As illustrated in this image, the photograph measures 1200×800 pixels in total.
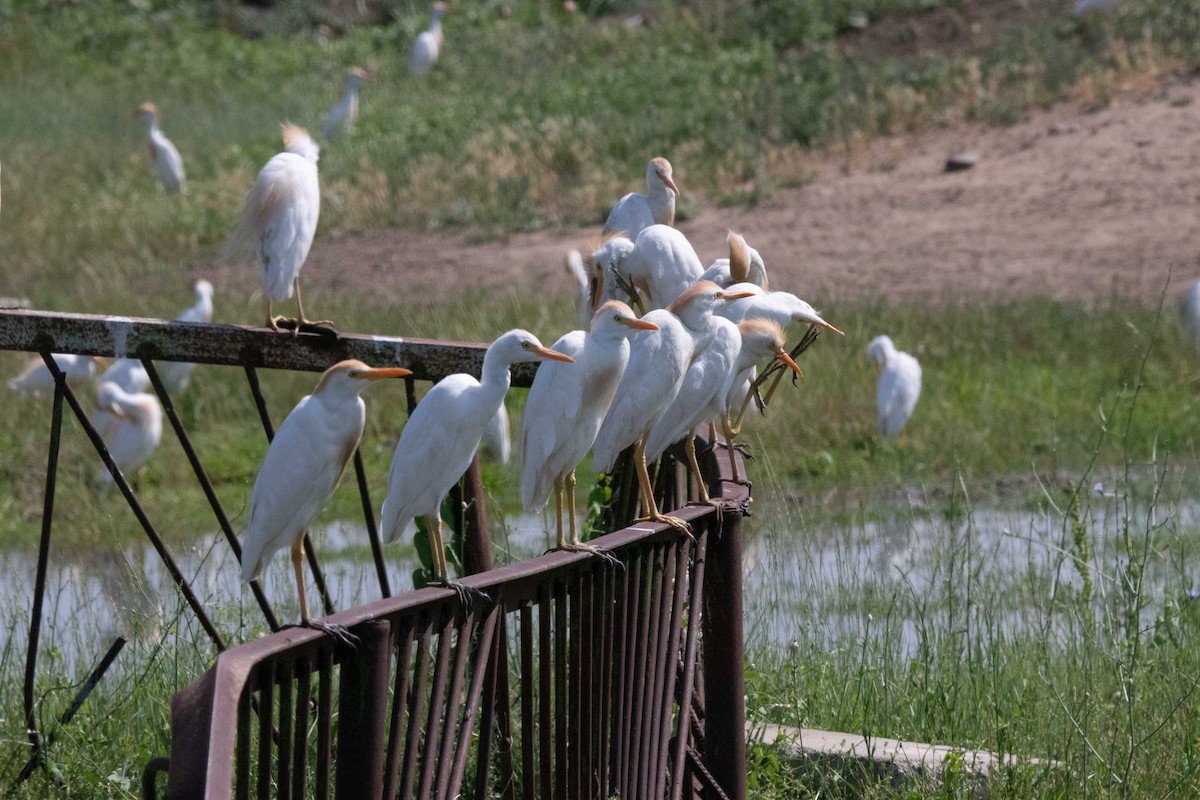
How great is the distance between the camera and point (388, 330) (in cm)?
1012

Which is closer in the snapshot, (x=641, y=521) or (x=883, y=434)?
(x=641, y=521)

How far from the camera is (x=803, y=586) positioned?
4.13 m

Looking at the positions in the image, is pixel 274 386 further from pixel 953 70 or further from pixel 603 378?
pixel 953 70

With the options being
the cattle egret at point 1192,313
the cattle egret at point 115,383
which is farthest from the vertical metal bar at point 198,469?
Result: the cattle egret at point 1192,313

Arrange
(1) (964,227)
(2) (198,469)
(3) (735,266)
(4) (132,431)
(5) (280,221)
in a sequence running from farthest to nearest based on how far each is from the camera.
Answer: (1) (964,227), (4) (132,431), (5) (280,221), (3) (735,266), (2) (198,469)


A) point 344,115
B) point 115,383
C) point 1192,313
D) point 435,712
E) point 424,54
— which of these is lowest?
point 1192,313

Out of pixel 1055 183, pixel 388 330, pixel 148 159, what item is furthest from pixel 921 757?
pixel 148 159

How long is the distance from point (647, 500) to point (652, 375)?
0.24m

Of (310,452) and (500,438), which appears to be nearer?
(310,452)

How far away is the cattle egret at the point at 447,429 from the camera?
2.59 metres

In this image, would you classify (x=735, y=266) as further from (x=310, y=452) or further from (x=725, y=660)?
(x=310, y=452)

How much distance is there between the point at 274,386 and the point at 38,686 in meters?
5.17

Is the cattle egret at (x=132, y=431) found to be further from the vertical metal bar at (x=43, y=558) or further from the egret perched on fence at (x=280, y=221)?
the vertical metal bar at (x=43, y=558)

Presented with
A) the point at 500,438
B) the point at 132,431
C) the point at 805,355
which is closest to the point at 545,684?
the point at 500,438
